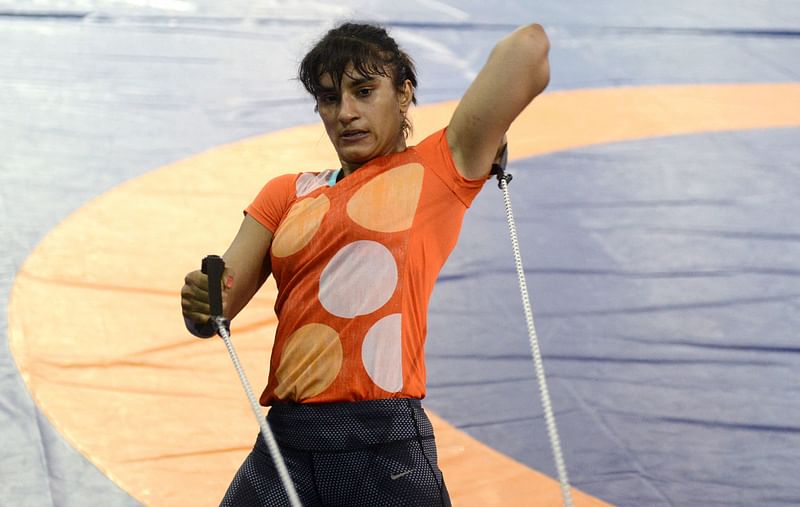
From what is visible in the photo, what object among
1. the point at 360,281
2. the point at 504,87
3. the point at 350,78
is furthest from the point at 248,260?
the point at 504,87

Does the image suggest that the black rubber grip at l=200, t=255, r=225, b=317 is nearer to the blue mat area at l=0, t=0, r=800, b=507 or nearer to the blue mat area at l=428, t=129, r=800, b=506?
the blue mat area at l=0, t=0, r=800, b=507

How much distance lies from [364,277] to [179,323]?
5.86 ft

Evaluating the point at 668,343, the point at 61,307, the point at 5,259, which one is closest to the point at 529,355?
the point at 668,343

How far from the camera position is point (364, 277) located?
6.23ft

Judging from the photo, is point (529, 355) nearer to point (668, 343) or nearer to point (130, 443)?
point (668, 343)

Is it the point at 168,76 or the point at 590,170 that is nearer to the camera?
the point at 590,170

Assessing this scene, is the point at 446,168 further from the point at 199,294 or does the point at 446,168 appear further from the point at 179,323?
the point at 179,323

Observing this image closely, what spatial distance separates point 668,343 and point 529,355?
0.45 metres

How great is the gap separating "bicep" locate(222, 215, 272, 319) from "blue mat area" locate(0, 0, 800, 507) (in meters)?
0.97

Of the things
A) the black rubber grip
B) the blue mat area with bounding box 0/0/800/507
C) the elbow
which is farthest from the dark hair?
the blue mat area with bounding box 0/0/800/507

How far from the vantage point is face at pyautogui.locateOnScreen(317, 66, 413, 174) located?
78.5 inches

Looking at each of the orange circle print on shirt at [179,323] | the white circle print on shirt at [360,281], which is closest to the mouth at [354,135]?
the orange circle print on shirt at [179,323]

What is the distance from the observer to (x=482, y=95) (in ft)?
6.13

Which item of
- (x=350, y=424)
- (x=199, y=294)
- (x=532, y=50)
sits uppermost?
(x=532, y=50)
